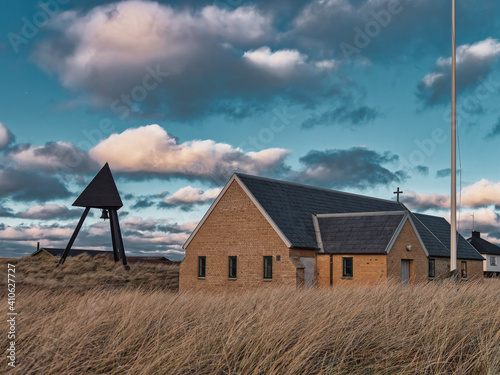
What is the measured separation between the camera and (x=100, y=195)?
125ft

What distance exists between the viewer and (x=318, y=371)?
21.4 feet

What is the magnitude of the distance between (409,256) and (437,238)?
8.19m

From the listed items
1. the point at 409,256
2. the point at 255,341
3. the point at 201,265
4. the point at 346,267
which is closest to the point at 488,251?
the point at 409,256

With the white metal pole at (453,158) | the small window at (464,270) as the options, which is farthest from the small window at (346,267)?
the small window at (464,270)

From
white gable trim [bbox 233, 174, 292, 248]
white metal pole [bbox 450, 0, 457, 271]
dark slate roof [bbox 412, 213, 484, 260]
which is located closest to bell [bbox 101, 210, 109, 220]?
white gable trim [bbox 233, 174, 292, 248]

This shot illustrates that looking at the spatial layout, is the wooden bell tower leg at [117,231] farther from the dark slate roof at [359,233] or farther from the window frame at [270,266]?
the dark slate roof at [359,233]

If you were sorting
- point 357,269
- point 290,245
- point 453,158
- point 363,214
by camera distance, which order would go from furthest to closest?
point 363,214 → point 357,269 → point 290,245 → point 453,158

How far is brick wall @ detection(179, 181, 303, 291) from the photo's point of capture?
28812 millimetres

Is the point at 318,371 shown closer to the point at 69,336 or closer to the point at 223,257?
the point at 69,336

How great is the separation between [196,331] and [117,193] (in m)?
32.0

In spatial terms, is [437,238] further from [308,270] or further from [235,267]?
[235,267]

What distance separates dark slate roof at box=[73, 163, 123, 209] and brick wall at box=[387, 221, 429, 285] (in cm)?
1927

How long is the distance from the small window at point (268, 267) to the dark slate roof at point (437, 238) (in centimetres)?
1092

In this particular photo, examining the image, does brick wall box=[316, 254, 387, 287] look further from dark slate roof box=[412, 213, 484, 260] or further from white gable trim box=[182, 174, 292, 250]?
dark slate roof box=[412, 213, 484, 260]
